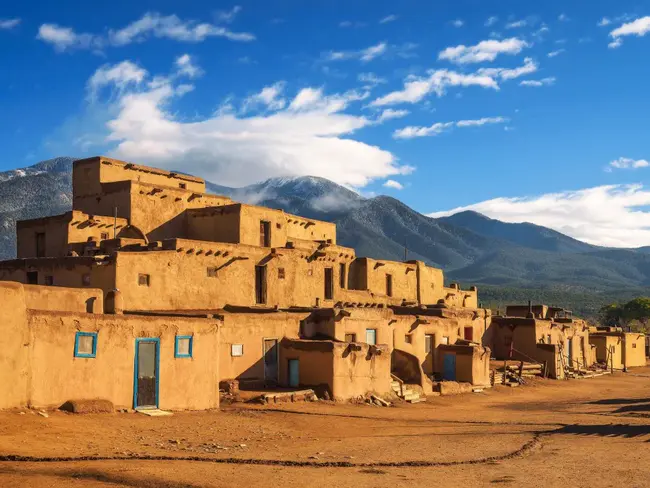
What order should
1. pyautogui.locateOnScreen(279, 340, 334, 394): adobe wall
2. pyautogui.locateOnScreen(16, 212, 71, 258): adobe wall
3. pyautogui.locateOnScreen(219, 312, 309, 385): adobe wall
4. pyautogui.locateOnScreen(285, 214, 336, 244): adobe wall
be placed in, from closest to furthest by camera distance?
1. pyautogui.locateOnScreen(219, 312, 309, 385): adobe wall
2. pyautogui.locateOnScreen(279, 340, 334, 394): adobe wall
3. pyautogui.locateOnScreen(16, 212, 71, 258): adobe wall
4. pyautogui.locateOnScreen(285, 214, 336, 244): adobe wall

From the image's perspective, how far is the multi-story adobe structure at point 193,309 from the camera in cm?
1831

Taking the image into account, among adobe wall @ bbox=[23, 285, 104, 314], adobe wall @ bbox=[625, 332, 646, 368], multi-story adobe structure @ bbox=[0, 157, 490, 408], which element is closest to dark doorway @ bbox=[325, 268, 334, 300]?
multi-story adobe structure @ bbox=[0, 157, 490, 408]

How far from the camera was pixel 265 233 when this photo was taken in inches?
1476

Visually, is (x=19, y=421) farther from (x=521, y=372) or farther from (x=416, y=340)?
(x=521, y=372)

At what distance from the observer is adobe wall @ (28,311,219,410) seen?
17125 mm

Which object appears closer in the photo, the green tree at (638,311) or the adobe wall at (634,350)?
the adobe wall at (634,350)

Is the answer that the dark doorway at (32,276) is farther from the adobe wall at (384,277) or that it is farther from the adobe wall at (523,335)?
the adobe wall at (523,335)

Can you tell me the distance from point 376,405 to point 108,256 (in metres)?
11.0

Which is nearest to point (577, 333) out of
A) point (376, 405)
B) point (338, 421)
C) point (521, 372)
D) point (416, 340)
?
point (521, 372)

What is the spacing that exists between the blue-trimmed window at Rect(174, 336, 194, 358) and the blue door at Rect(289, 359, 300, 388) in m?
5.99

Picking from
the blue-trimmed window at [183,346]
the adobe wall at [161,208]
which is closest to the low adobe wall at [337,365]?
the blue-trimmed window at [183,346]

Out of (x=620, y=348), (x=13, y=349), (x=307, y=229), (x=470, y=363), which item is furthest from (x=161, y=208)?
(x=620, y=348)

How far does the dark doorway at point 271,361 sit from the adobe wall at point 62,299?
6.18 m

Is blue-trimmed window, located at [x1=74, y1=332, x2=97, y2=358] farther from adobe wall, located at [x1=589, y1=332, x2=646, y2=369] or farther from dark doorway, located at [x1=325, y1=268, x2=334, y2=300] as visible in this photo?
adobe wall, located at [x1=589, y1=332, x2=646, y2=369]
